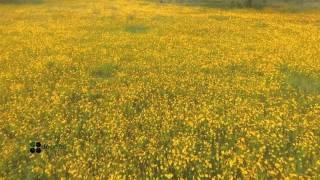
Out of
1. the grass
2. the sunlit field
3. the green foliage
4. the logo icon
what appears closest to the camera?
the sunlit field

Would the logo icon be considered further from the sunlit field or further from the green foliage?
the green foliage

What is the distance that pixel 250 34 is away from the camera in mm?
26953

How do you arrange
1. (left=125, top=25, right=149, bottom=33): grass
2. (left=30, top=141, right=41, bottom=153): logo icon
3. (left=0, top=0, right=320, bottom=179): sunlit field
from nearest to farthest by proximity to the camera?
1. (left=0, top=0, right=320, bottom=179): sunlit field
2. (left=30, top=141, right=41, bottom=153): logo icon
3. (left=125, top=25, right=149, bottom=33): grass

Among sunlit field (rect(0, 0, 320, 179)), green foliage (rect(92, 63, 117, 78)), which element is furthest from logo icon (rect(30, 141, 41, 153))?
green foliage (rect(92, 63, 117, 78))

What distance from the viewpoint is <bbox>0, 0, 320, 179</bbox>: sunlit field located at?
9695 mm

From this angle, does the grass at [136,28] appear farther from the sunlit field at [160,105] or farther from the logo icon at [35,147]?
the logo icon at [35,147]

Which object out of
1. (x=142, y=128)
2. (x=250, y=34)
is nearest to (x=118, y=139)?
(x=142, y=128)

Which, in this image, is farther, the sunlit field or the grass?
the grass

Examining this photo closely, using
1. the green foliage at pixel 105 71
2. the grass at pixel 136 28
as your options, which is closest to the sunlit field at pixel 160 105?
the green foliage at pixel 105 71

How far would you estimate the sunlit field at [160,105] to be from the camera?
31.8ft

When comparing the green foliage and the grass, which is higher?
the grass

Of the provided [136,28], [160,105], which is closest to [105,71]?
[160,105]

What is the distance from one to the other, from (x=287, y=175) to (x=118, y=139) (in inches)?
193

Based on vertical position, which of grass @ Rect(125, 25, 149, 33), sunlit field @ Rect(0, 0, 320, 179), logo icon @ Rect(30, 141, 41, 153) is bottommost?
logo icon @ Rect(30, 141, 41, 153)
